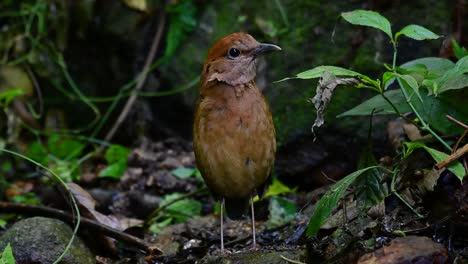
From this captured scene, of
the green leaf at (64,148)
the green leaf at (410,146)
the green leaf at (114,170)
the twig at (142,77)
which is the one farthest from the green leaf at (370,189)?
the green leaf at (64,148)

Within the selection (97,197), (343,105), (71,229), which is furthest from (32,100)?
(343,105)

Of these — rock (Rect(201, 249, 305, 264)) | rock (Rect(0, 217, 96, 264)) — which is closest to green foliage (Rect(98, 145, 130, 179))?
rock (Rect(0, 217, 96, 264))

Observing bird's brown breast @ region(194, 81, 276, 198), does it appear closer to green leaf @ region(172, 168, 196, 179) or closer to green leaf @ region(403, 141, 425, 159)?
green leaf @ region(403, 141, 425, 159)

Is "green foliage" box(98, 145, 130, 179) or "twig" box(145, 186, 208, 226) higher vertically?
"twig" box(145, 186, 208, 226)

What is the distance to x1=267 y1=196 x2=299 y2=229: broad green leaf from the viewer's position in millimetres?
5078

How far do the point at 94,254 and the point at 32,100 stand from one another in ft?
8.72

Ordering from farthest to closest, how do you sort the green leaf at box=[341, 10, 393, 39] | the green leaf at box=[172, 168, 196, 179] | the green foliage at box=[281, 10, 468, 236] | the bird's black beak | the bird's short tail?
A: the green leaf at box=[172, 168, 196, 179] < the bird's short tail < the bird's black beak < the green leaf at box=[341, 10, 393, 39] < the green foliage at box=[281, 10, 468, 236]

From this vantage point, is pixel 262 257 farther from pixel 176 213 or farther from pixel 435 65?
pixel 176 213

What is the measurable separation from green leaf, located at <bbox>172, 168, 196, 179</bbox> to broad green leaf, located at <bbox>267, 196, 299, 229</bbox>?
1.02 m

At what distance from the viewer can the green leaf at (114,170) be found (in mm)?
6348

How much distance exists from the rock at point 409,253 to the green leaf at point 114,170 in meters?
3.41

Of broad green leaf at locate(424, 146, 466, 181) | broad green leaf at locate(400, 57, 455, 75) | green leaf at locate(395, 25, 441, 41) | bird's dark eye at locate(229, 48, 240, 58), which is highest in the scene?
green leaf at locate(395, 25, 441, 41)

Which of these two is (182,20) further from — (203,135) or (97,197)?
(203,135)

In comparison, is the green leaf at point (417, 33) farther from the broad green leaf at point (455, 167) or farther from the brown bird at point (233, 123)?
the brown bird at point (233, 123)
